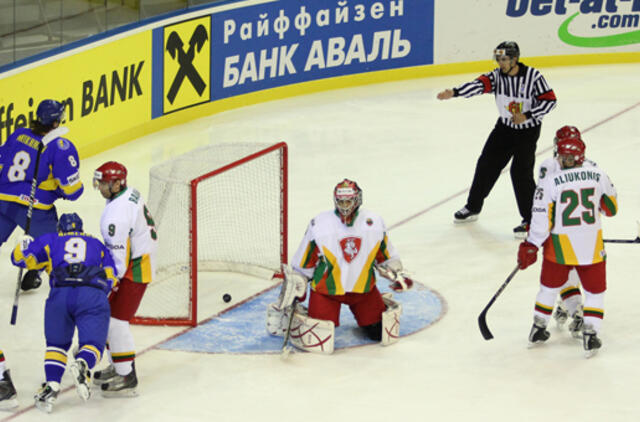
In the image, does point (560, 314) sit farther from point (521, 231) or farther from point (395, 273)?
point (521, 231)

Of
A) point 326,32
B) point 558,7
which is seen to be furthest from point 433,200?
point 558,7

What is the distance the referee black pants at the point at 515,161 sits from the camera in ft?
32.2

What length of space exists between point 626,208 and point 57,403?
5.66 meters

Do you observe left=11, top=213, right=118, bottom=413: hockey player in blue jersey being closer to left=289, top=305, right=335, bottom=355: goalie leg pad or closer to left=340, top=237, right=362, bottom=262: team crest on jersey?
left=289, top=305, right=335, bottom=355: goalie leg pad

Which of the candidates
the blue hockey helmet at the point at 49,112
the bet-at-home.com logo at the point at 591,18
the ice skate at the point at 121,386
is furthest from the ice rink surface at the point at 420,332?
the bet-at-home.com logo at the point at 591,18

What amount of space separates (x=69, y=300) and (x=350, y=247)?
1.69m

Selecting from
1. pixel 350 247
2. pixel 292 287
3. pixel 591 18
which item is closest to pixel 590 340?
pixel 350 247

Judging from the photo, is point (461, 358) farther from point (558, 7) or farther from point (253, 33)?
point (558, 7)

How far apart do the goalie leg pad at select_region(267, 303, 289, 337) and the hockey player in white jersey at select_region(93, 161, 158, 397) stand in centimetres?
97

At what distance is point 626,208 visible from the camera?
1054 centimetres

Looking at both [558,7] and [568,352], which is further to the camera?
[558,7]

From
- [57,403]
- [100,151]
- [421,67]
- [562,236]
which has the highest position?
[421,67]

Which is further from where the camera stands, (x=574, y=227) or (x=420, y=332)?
(x=420, y=332)

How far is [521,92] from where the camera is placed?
9.58 metres
